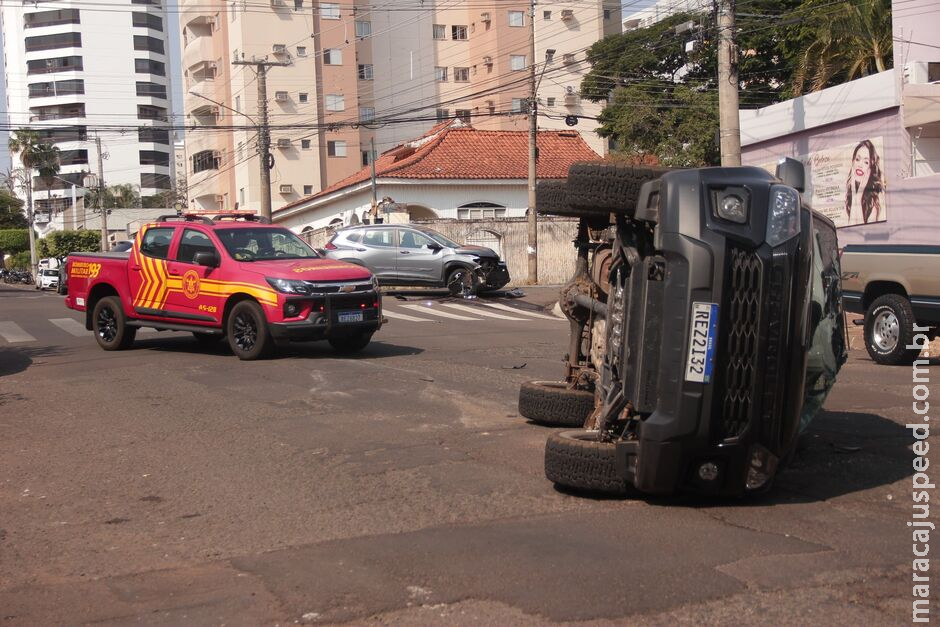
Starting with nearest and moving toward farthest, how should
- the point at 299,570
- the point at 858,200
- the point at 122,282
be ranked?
the point at 299,570
the point at 122,282
the point at 858,200

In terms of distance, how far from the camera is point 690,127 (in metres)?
42.7

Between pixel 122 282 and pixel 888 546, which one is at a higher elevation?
pixel 122 282

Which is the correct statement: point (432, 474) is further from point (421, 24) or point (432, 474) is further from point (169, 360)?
point (421, 24)

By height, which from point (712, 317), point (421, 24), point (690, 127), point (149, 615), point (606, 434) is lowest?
point (149, 615)

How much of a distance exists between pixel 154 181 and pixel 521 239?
252 ft

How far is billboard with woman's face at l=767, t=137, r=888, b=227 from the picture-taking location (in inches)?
894

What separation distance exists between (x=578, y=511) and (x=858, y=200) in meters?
19.6

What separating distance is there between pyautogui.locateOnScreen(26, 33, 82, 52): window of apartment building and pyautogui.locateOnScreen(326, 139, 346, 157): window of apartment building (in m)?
48.7

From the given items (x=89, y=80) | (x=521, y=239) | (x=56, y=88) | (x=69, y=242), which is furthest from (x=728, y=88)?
(x=56, y=88)

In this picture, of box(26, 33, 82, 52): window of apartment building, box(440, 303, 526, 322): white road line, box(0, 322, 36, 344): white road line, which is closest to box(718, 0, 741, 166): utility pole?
box(440, 303, 526, 322): white road line

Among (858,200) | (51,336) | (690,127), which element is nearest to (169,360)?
(51,336)

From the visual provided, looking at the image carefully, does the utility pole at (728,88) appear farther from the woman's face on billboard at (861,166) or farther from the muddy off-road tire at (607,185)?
the muddy off-road tire at (607,185)

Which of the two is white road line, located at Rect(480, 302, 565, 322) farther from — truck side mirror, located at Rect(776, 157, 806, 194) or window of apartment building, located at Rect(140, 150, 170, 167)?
window of apartment building, located at Rect(140, 150, 170, 167)

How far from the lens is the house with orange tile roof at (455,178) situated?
147ft
